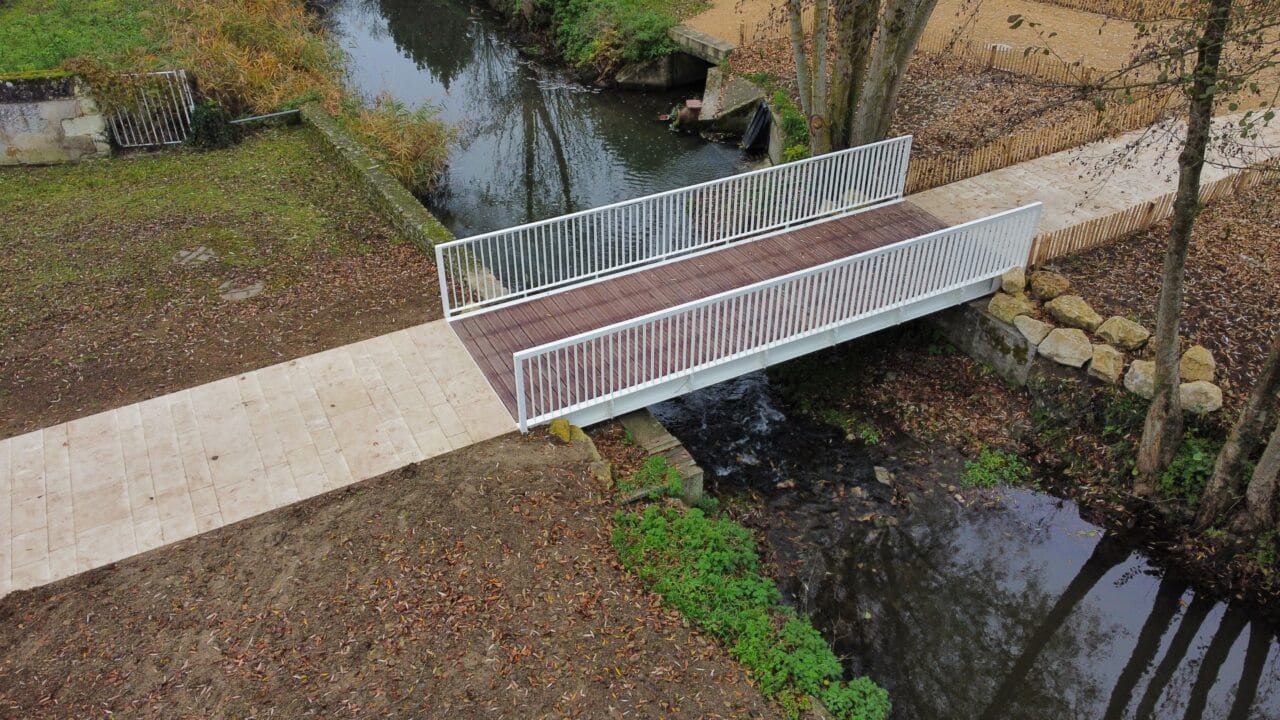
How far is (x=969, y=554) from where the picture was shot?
914 centimetres

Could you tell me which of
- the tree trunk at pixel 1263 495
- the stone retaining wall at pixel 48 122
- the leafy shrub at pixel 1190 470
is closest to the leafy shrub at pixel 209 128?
the stone retaining wall at pixel 48 122

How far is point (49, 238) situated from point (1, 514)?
6.24 m

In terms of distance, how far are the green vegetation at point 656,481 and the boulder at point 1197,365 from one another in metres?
5.94

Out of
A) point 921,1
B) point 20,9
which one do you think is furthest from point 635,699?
point 20,9

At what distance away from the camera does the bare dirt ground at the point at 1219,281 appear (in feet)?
33.1

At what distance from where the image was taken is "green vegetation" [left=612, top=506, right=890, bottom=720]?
267 inches

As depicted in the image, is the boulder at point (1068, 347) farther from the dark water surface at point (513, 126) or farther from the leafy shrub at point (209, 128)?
the leafy shrub at point (209, 128)

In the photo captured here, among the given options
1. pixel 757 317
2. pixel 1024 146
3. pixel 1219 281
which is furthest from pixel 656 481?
pixel 1024 146

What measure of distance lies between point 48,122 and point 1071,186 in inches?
659

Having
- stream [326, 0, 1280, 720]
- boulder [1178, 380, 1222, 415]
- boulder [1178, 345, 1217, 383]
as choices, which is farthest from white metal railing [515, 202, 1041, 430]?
boulder [1178, 380, 1222, 415]

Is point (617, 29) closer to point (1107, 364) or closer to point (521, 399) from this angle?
point (1107, 364)

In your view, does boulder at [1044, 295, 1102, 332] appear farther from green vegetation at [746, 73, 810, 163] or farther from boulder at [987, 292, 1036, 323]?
green vegetation at [746, 73, 810, 163]

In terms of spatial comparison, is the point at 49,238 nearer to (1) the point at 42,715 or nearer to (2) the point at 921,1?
(1) the point at 42,715

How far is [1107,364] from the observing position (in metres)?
10.0
